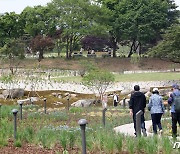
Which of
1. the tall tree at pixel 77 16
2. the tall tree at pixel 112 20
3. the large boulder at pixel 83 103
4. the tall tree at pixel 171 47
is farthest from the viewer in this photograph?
the tall tree at pixel 112 20

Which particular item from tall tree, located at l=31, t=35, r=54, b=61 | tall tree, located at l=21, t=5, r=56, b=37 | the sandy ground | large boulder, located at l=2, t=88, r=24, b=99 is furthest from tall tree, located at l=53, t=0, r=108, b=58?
large boulder, located at l=2, t=88, r=24, b=99

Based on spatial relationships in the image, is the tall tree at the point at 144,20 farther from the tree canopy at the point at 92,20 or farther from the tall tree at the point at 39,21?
the tall tree at the point at 39,21

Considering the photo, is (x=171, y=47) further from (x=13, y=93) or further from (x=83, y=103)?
(x=13, y=93)

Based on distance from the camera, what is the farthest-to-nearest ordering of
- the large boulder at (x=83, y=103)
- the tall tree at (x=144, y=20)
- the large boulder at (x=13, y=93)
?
the tall tree at (x=144, y=20), the large boulder at (x=13, y=93), the large boulder at (x=83, y=103)

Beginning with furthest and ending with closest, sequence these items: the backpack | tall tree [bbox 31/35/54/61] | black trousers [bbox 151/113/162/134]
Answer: tall tree [bbox 31/35/54/61] < black trousers [bbox 151/113/162/134] < the backpack

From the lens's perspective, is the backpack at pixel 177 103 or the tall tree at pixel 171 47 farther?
the tall tree at pixel 171 47

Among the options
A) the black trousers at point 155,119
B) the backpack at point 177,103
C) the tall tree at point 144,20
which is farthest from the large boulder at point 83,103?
the tall tree at point 144,20

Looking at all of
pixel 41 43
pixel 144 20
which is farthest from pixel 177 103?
pixel 144 20

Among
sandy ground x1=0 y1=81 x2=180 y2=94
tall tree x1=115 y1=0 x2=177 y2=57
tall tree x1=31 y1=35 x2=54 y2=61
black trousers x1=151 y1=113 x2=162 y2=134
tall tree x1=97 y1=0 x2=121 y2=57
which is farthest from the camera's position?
tall tree x1=97 y1=0 x2=121 y2=57

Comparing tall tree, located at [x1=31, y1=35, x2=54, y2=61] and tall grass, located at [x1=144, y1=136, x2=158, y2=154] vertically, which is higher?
tall tree, located at [x1=31, y1=35, x2=54, y2=61]

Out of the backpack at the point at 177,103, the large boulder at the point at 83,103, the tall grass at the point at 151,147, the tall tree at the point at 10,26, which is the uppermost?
the tall tree at the point at 10,26

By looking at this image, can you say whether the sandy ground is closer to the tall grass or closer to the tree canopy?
the tree canopy

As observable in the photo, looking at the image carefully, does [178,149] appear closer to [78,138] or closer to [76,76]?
[78,138]

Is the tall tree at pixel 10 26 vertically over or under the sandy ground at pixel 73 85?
over
